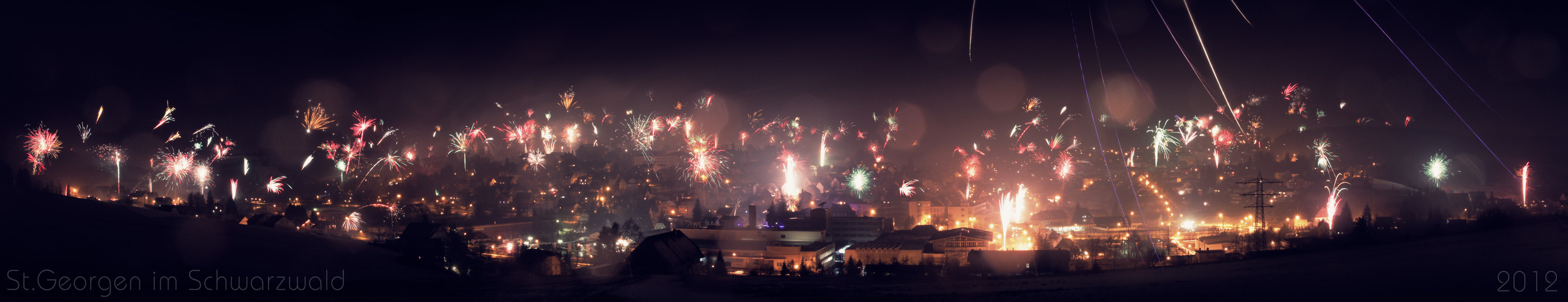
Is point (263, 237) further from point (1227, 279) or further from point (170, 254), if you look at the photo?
point (1227, 279)

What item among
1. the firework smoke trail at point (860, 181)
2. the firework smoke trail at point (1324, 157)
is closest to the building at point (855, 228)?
the firework smoke trail at point (860, 181)

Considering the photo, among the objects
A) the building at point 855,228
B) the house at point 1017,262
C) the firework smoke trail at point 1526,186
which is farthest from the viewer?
the building at point 855,228

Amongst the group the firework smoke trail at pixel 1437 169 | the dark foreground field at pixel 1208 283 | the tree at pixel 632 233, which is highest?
the firework smoke trail at pixel 1437 169

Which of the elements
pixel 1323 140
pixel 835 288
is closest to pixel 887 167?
pixel 1323 140

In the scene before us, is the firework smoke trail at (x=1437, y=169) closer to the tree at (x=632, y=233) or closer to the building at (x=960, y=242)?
the building at (x=960, y=242)

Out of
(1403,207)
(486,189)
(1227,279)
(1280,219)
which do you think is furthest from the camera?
(486,189)

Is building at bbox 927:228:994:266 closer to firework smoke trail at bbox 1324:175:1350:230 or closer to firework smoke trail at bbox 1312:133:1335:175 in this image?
firework smoke trail at bbox 1324:175:1350:230

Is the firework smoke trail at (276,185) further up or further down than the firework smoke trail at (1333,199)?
further up
